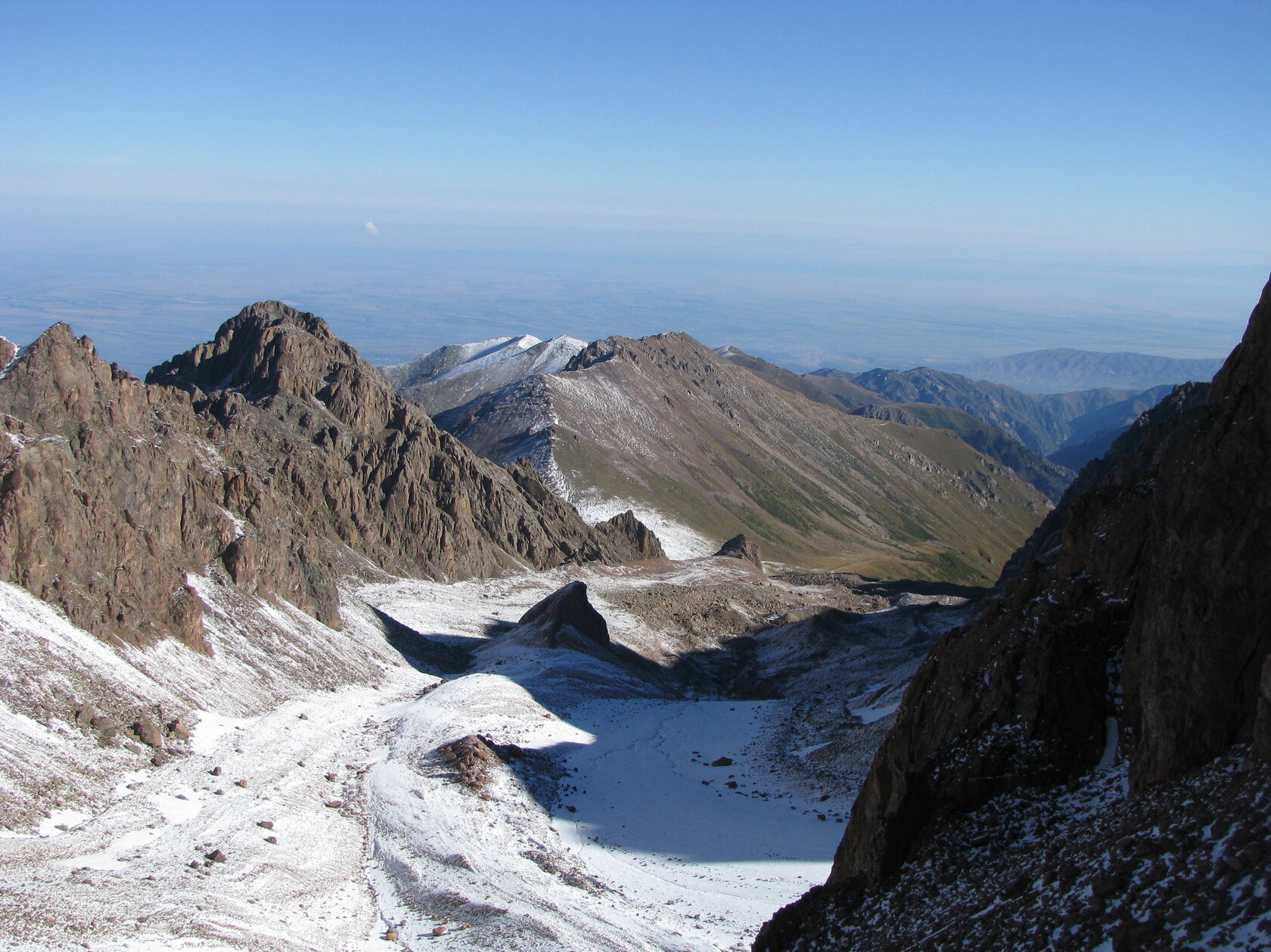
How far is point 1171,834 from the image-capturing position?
1505 cm

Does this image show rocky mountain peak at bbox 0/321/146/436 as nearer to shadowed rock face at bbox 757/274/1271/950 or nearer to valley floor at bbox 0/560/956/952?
valley floor at bbox 0/560/956/952

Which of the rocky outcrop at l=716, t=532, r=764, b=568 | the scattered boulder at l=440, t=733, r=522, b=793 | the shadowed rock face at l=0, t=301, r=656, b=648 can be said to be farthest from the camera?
the rocky outcrop at l=716, t=532, r=764, b=568

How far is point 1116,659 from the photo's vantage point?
22.3 m

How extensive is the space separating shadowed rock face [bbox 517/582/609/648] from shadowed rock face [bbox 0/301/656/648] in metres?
17.2

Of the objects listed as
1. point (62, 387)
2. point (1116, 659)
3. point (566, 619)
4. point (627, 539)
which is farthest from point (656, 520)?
point (1116, 659)

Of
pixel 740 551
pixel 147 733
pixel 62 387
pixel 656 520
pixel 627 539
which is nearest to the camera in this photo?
pixel 147 733

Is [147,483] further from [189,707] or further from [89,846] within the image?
[89,846]

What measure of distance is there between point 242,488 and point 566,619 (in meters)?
27.0

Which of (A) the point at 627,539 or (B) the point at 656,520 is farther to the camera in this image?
(B) the point at 656,520

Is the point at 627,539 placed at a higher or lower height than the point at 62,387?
lower

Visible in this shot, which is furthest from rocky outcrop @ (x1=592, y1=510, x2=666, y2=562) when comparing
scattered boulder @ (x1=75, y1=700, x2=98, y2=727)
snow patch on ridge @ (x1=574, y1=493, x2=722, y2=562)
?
scattered boulder @ (x1=75, y1=700, x2=98, y2=727)

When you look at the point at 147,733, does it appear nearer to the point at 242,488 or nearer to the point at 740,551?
the point at 242,488

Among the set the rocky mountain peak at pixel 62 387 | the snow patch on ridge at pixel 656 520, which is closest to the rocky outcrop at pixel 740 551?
the snow patch on ridge at pixel 656 520

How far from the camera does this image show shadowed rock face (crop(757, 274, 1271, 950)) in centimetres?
1719
